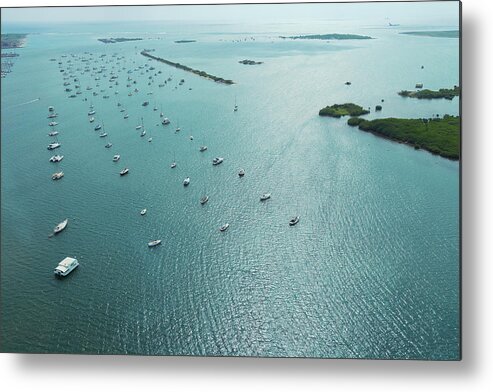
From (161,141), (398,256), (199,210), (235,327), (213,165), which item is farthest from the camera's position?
(161,141)

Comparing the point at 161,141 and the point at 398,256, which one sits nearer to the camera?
the point at 398,256

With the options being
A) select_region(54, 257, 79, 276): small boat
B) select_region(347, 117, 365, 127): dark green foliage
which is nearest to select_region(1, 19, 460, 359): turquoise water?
select_region(54, 257, 79, 276): small boat

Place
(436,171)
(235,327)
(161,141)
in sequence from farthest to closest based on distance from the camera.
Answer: (161,141), (436,171), (235,327)

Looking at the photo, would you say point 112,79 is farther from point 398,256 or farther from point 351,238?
point 398,256

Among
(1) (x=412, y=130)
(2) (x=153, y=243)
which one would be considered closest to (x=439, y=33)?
(1) (x=412, y=130)

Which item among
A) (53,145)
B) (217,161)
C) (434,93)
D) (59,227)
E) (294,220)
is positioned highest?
(434,93)

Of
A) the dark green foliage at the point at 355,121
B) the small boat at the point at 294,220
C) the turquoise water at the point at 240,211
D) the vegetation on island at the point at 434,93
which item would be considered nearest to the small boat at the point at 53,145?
the turquoise water at the point at 240,211

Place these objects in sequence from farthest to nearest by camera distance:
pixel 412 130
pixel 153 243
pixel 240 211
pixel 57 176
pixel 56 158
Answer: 1. pixel 412 130
2. pixel 56 158
3. pixel 57 176
4. pixel 240 211
5. pixel 153 243

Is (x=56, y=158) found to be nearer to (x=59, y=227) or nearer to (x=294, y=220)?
(x=59, y=227)

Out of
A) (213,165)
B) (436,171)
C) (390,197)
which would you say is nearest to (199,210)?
(213,165)
